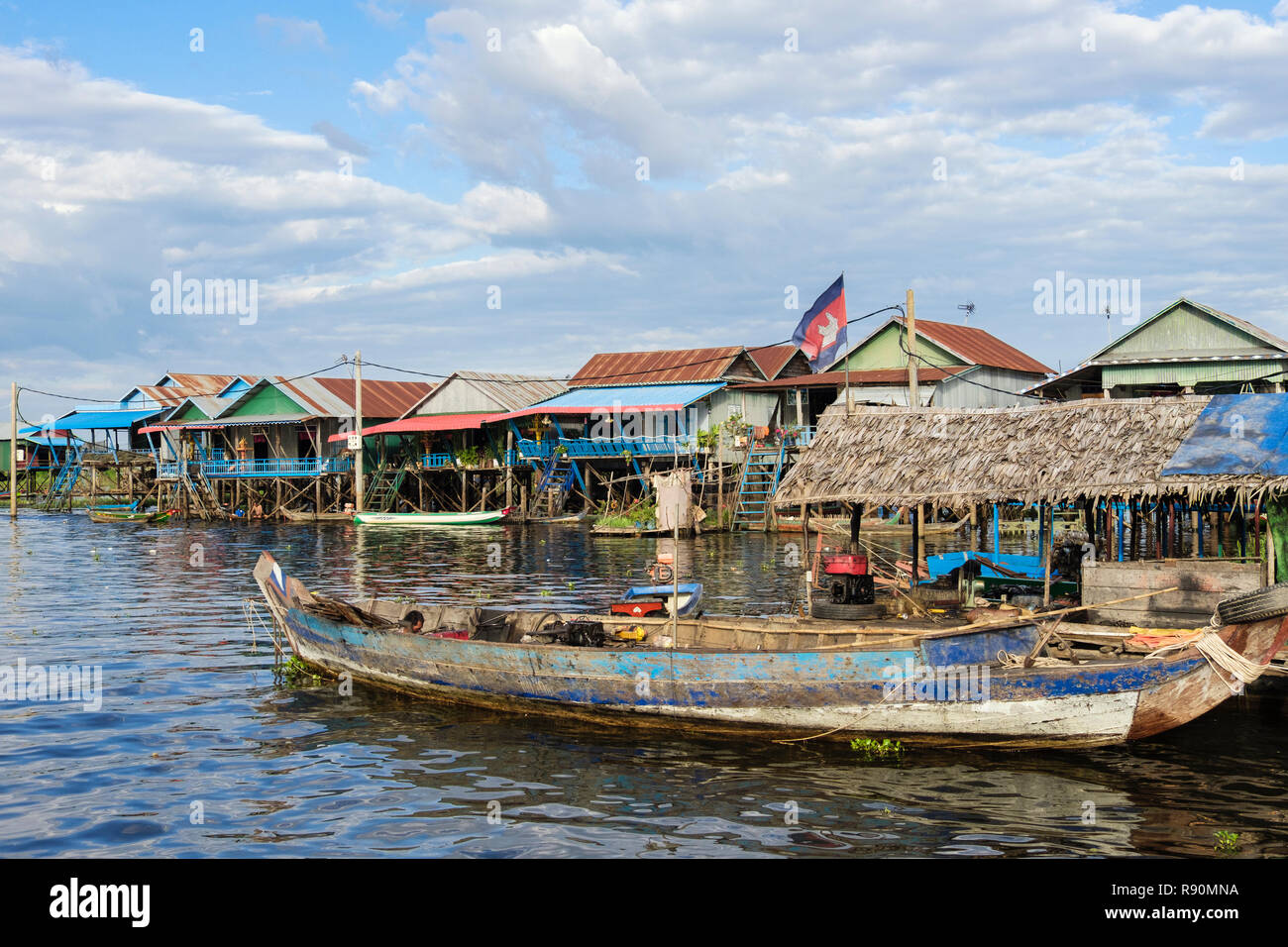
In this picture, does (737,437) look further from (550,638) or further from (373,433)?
(550,638)

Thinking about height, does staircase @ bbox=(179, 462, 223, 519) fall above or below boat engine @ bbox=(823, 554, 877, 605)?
above

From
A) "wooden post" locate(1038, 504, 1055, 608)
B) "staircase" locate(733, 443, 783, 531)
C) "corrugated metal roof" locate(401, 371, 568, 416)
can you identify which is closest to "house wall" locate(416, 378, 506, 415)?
"corrugated metal roof" locate(401, 371, 568, 416)

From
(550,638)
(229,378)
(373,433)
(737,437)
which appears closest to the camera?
(550,638)

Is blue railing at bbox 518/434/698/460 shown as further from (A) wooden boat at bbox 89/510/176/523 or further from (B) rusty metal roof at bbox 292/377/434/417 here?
(A) wooden boat at bbox 89/510/176/523

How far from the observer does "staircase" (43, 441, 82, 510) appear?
61.8 m

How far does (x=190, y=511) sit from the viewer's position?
55.5m

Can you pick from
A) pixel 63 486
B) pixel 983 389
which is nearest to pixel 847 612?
pixel 983 389

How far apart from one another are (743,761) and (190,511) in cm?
5063

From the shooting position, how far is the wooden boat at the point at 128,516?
50188mm

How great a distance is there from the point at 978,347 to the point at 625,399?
15.7m

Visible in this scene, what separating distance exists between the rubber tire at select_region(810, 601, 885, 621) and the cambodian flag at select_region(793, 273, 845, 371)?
8.24 m

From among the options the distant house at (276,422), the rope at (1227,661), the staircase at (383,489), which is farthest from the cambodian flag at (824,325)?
the distant house at (276,422)

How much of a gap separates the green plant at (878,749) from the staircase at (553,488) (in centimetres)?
3476
